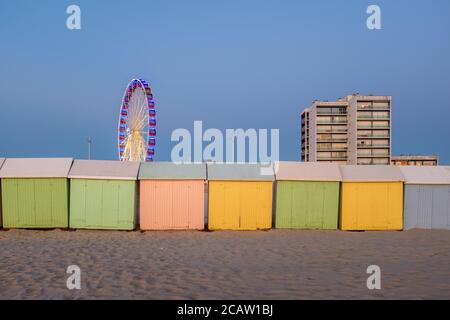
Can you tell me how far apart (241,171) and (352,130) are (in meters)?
62.3

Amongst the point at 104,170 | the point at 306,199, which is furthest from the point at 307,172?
the point at 104,170

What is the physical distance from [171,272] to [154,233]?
5.98 metres

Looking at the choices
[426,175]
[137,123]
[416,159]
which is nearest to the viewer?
[426,175]

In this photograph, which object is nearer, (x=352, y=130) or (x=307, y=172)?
(x=307, y=172)

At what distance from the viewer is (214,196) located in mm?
14211

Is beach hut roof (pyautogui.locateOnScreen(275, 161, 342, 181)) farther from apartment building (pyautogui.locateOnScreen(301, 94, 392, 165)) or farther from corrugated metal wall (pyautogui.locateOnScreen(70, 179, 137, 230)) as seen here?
apartment building (pyautogui.locateOnScreen(301, 94, 392, 165))

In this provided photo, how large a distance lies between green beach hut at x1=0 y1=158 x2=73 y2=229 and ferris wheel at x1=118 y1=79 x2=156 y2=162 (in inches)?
602

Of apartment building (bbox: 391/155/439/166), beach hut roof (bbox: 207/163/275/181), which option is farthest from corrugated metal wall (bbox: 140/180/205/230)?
apartment building (bbox: 391/155/439/166)

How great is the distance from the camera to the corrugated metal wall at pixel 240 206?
14286mm

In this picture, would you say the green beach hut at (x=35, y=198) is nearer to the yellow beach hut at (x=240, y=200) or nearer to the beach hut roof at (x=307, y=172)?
the yellow beach hut at (x=240, y=200)

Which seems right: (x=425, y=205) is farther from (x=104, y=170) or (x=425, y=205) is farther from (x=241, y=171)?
(x=104, y=170)

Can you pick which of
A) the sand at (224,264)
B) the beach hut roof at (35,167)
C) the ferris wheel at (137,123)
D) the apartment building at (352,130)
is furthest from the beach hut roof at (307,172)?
the apartment building at (352,130)

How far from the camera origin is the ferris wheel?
29.2m

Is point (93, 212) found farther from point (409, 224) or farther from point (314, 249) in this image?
point (409, 224)
